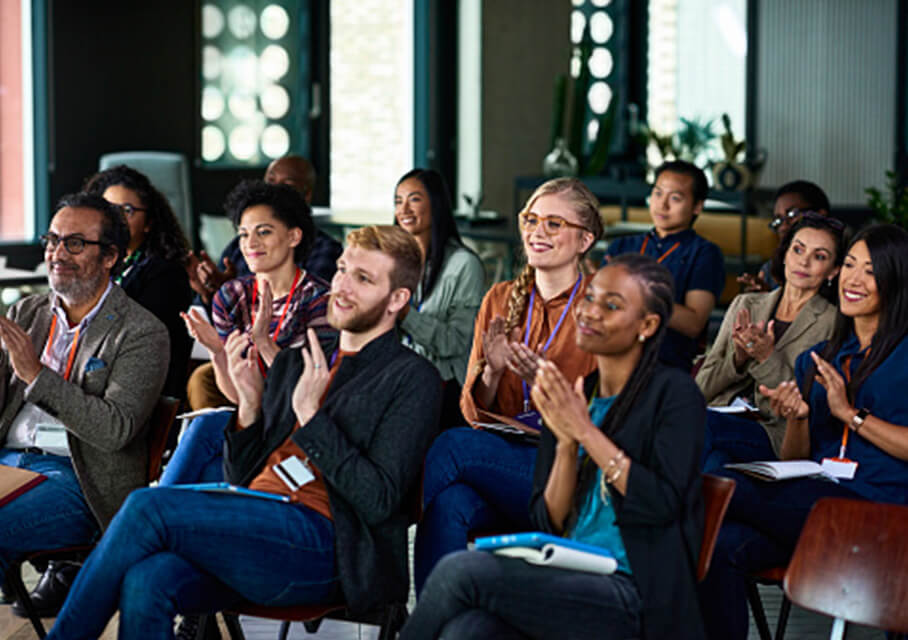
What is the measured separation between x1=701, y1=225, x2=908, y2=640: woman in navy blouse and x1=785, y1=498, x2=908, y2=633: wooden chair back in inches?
13.3

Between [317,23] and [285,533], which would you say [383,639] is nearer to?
[285,533]

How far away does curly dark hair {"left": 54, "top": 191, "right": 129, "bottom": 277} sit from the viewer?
327cm

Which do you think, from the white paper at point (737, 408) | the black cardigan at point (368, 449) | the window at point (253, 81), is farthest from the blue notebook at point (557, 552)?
the window at point (253, 81)

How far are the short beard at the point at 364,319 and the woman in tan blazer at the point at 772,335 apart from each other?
Result: 121 centimetres

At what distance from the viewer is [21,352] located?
2936 mm

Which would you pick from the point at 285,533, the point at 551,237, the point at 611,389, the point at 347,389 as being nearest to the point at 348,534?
the point at 285,533

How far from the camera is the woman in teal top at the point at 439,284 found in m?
4.06

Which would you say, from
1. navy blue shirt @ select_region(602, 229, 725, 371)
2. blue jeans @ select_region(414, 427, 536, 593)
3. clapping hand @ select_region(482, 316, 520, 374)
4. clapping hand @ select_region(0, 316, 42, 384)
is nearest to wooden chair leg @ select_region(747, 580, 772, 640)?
blue jeans @ select_region(414, 427, 536, 593)

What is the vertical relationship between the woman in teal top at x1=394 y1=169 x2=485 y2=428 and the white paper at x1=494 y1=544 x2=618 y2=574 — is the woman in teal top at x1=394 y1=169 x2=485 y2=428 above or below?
above

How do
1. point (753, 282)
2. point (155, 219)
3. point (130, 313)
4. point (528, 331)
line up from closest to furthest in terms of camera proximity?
point (130, 313), point (528, 331), point (155, 219), point (753, 282)

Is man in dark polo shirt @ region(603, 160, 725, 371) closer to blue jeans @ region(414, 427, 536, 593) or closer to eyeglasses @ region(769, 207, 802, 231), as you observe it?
eyeglasses @ region(769, 207, 802, 231)

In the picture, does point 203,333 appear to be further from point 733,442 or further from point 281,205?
point 733,442

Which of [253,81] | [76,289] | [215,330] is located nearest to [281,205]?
[215,330]

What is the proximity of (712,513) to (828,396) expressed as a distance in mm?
817
